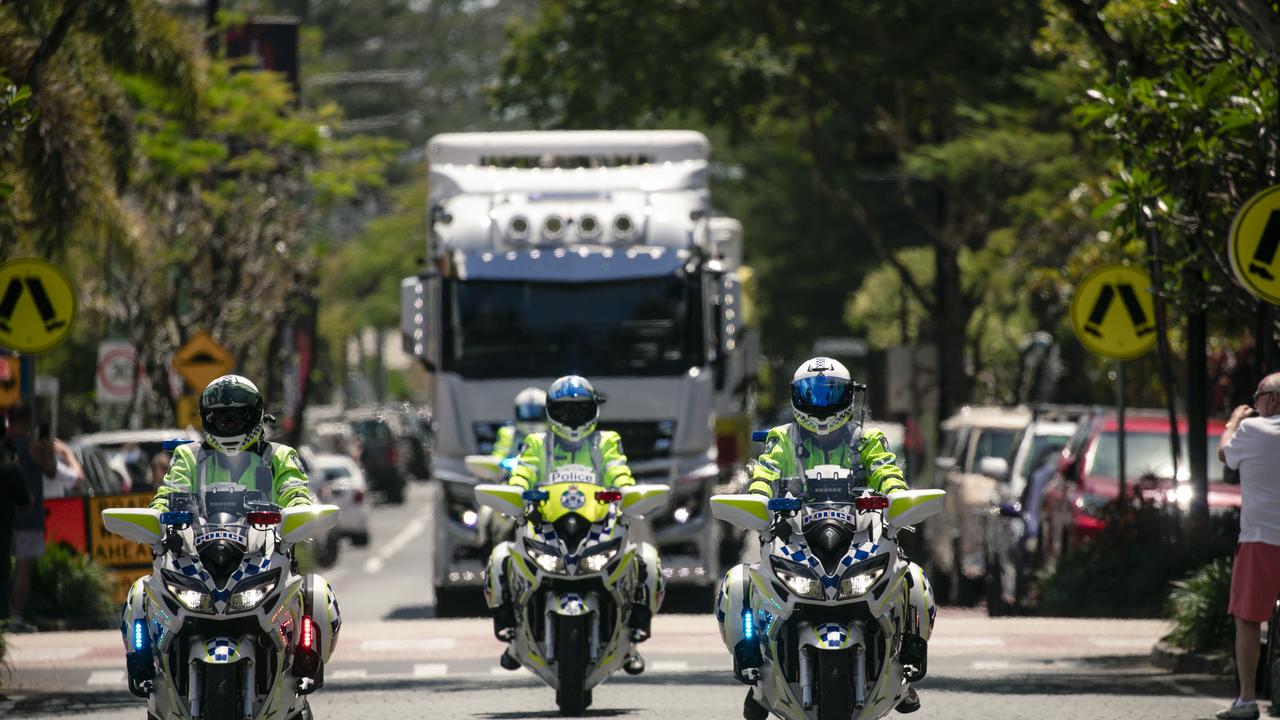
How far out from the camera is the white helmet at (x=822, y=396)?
10.2 meters

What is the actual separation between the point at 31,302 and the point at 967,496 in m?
9.40

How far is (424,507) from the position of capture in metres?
51.2

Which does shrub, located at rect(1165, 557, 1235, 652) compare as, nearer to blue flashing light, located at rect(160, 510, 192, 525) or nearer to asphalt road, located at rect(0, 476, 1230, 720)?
asphalt road, located at rect(0, 476, 1230, 720)

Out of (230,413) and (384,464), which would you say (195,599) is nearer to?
(230,413)

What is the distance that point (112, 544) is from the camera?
2098 cm

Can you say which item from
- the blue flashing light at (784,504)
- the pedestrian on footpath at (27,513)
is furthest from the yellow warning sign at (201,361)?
the blue flashing light at (784,504)

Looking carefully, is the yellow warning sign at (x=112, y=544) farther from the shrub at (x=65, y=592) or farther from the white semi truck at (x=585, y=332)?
the white semi truck at (x=585, y=332)

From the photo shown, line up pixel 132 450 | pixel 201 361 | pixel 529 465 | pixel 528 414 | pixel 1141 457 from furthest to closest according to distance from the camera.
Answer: pixel 132 450 → pixel 201 361 → pixel 1141 457 → pixel 528 414 → pixel 529 465

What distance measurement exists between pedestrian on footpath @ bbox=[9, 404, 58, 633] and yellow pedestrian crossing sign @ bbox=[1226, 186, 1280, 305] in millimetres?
9641

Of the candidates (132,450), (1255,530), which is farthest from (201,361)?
(1255,530)

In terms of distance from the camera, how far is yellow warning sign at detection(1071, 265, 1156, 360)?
1939 cm

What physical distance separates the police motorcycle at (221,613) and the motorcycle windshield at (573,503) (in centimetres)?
286

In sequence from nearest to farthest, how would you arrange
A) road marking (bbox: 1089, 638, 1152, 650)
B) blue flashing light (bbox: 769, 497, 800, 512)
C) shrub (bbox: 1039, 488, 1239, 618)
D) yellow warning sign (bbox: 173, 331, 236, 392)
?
blue flashing light (bbox: 769, 497, 800, 512), road marking (bbox: 1089, 638, 1152, 650), shrub (bbox: 1039, 488, 1239, 618), yellow warning sign (bbox: 173, 331, 236, 392)

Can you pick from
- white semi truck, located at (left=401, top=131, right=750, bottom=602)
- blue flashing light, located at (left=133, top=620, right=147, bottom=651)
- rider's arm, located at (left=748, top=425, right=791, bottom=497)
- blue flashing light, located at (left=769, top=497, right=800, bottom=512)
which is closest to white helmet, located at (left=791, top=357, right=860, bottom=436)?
rider's arm, located at (left=748, top=425, right=791, bottom=497)
